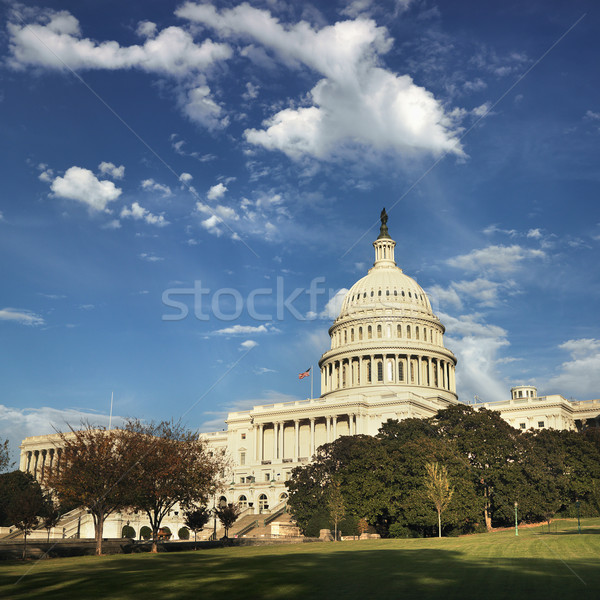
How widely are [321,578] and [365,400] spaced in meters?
95.8

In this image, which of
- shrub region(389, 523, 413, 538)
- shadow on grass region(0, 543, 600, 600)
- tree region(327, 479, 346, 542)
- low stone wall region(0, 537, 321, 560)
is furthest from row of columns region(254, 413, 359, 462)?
shadow on grass region(0, 543, 600, 600)

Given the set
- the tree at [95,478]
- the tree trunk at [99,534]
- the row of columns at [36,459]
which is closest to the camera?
the tree trunk at [99,534]

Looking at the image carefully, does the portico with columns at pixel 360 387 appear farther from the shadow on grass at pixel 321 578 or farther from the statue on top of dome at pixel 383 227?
the shadow on grass at pixel 321 578

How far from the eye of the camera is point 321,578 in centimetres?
3108

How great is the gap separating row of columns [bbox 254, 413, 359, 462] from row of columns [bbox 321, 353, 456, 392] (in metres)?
19.6

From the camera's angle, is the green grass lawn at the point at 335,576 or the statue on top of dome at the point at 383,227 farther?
the statue on top of dome at the point at 383,227

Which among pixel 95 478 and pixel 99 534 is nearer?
pixel 99 534

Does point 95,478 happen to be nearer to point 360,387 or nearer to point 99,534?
point 99,534

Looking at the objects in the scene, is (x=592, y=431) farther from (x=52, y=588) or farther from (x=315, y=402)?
(x=52, y=588)

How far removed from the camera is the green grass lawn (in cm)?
2709

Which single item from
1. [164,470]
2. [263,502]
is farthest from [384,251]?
[164,470]

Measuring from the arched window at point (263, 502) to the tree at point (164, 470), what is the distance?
47518mm

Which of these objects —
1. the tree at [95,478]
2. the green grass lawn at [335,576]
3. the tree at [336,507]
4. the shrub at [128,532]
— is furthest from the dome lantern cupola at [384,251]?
the green grass lawn at [335,576]

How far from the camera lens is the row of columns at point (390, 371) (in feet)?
479
